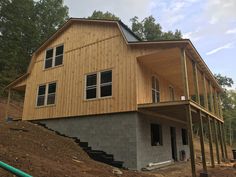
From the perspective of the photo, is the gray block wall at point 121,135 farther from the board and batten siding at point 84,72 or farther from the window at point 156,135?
the board and batten siding at point 84,72

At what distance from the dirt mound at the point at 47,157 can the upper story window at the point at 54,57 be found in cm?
543

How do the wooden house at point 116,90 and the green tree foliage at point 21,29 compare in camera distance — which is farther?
the green tree foliage at point 21,29

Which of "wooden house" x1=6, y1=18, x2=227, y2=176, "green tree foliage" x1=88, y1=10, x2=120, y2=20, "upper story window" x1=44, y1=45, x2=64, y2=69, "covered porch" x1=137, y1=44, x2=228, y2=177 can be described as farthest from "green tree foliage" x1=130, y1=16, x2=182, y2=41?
"upper story window" x1=44, y1=45, x2=64, y2=69

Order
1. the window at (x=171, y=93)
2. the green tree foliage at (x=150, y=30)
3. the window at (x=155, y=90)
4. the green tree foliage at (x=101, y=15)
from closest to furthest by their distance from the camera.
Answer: the window at (x=155, y=90)
the window at (x=171, y=93)
the green tree foliage at (x=101, y=15)
the green tree foliage at (x=150, y=30)

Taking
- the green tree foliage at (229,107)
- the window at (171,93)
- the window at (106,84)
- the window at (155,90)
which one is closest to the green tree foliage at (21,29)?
the window at (106,84)

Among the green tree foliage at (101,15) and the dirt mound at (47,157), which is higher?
the green tree foliage at (101,15)

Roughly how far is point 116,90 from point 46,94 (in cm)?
603

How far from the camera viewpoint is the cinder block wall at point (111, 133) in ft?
35.0

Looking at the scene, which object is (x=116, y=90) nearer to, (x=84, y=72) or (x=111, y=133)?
(x=111, y=133)

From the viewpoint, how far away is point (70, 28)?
15562 millimetres

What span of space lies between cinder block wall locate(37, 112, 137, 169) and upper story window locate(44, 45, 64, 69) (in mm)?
4654

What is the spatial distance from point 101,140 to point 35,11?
30224mm

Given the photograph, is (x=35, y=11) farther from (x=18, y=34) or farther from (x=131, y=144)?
A: (x=131, y=144)

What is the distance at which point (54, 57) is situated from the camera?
628 inches
